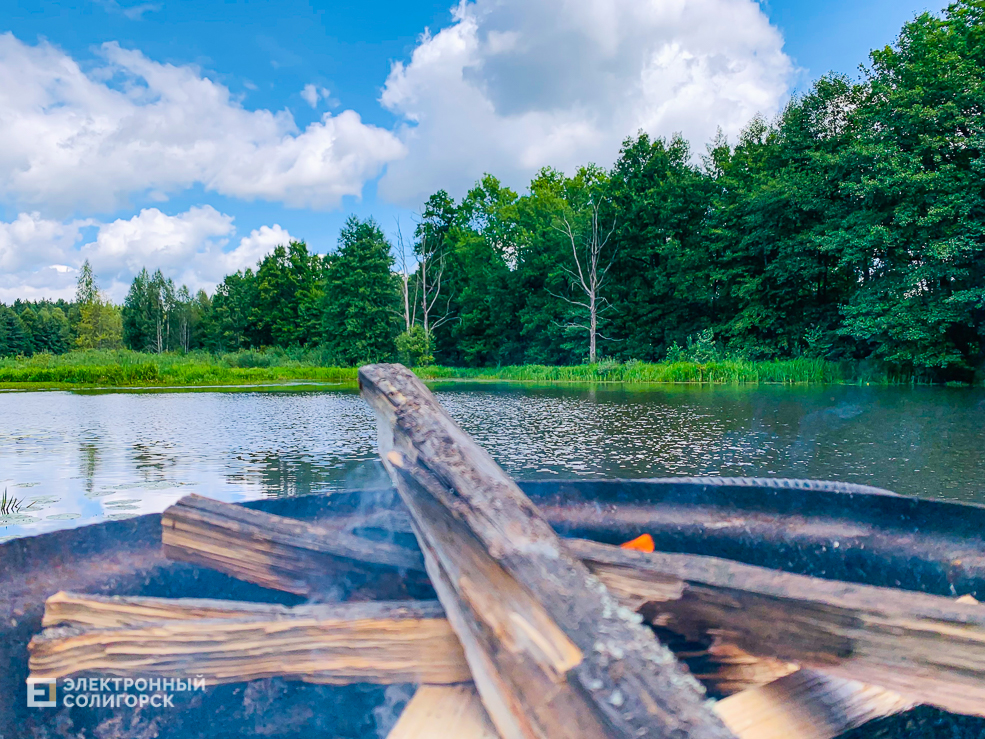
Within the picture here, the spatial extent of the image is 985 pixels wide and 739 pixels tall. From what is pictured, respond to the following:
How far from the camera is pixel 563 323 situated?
28.6m

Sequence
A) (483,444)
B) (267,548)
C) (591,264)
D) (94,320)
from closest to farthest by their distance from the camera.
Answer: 1. (267,548)
2. (483,444)
3. (591,264)
4. (94,320)

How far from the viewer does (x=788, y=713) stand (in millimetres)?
853

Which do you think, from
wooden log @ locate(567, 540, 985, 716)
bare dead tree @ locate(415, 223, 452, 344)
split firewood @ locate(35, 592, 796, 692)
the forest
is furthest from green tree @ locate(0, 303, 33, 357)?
wooden log @ locate(567, 540, 985, 716)

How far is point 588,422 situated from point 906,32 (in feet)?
67.3

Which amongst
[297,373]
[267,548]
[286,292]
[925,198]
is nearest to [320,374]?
[297,373]

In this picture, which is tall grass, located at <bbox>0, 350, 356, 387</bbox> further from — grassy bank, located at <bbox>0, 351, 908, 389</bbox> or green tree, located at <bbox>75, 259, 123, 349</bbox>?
green tree, located at <bbox>75, 259, 123, 349</bbox>

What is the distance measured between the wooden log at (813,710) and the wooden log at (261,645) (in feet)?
1.33

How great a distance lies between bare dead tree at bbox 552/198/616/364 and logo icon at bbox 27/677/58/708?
2565 cm

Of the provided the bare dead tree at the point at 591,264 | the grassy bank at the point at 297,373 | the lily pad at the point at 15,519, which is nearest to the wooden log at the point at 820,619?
the lily pad at the point at 15,519

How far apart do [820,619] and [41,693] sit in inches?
48.8

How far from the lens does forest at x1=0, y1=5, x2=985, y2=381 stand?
58.2 ft

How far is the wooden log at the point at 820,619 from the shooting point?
0.80m

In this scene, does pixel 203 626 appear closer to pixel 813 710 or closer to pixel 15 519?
pixel 813 710

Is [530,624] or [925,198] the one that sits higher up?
[925,198]
